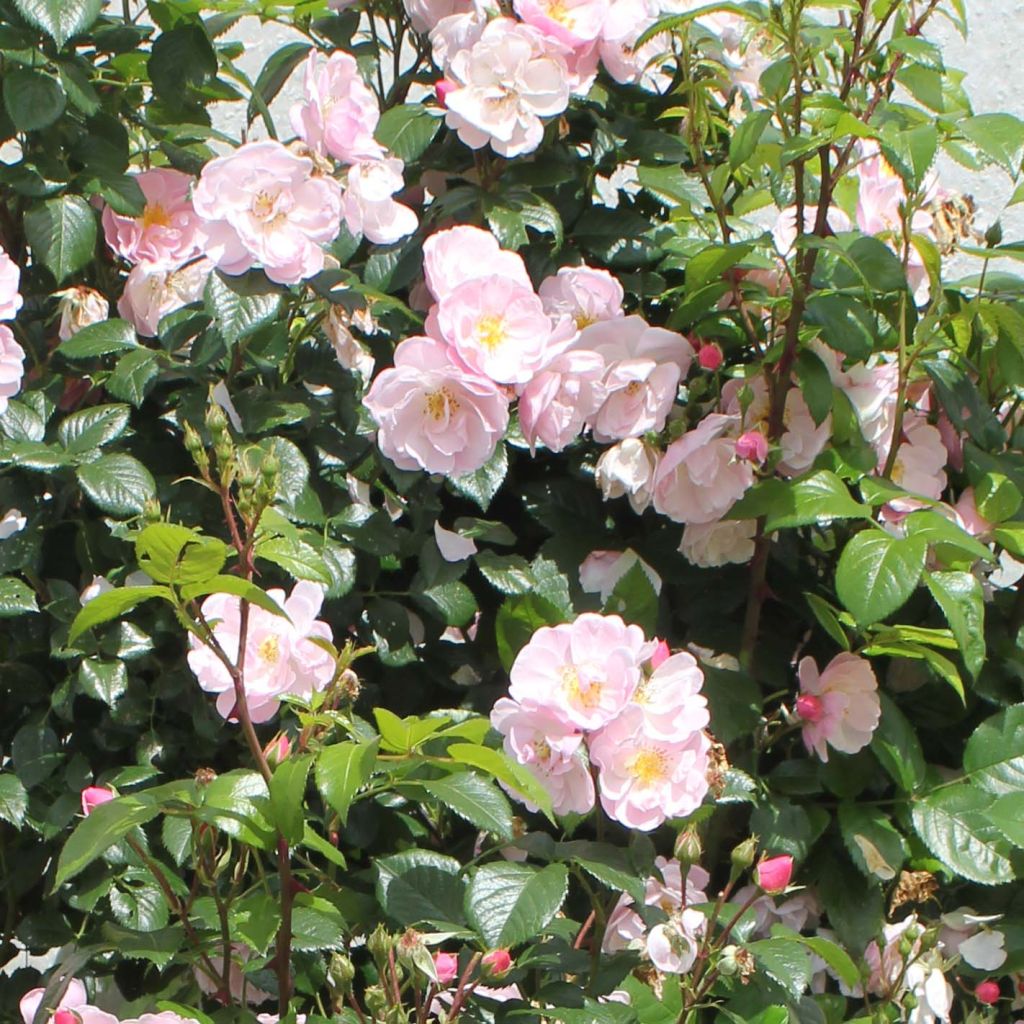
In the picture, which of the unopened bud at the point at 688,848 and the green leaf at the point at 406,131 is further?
the green leaf at the point at 406,131

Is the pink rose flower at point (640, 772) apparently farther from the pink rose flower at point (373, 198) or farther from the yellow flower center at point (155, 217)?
the yellow flower center at point (155, 217)

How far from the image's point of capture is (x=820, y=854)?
1.19m

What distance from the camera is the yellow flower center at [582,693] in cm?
94

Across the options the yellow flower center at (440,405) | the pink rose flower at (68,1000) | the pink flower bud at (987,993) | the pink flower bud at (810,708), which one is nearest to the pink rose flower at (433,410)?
the yellow flower center at (440,405)

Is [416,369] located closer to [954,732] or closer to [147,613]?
[147,613]

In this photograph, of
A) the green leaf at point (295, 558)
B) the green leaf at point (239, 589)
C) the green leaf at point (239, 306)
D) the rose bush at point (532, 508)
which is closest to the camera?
the green leaf at point (239, 589)

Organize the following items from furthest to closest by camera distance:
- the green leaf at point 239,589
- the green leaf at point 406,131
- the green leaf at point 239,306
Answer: the green leaf at point 406,131, the green leaf at point 239,306, the green leaf at point 239,589

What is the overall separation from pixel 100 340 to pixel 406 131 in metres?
0.30

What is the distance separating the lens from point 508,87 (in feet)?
3.66

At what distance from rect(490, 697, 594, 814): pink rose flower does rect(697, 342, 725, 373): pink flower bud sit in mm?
354

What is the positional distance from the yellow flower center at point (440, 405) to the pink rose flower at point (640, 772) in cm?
25

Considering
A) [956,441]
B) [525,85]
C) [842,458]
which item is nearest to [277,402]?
[525,85]

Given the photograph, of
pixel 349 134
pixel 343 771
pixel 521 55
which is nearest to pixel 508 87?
pixel 521 55

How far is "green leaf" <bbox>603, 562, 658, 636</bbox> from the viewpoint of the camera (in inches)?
42.3
